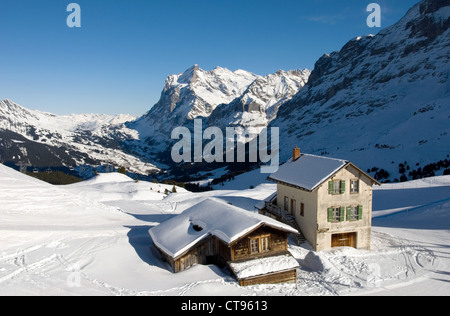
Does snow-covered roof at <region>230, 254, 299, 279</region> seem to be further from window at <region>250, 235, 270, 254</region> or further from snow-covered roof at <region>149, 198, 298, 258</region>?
snow-covered roof at <region>149, 198, 298, 258</region>

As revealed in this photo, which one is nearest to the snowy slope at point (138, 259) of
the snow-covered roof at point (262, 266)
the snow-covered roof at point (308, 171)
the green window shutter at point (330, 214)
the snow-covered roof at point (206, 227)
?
the snow-covered roof at point (262, 266)

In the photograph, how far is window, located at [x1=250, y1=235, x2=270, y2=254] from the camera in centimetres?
2200

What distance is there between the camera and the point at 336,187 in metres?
26.5

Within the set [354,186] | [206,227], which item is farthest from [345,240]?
[206,227]

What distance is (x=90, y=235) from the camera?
26.5 meters

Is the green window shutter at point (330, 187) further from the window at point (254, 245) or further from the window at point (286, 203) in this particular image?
the window at point (254, 245)

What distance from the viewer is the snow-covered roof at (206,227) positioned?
21.1 meters

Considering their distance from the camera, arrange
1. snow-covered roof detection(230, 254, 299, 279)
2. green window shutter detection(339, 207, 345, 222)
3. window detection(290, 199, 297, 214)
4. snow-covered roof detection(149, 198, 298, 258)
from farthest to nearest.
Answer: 1. window detection(290, 199, 297, 214)
2. green window shutter detection(339, 207, 345, 222)
3. snow-covered roof detection(149, 198, 298, 258)
4. snow-covered roof detection(230, 254, 299, 279)

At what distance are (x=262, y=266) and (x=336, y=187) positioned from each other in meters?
10.3

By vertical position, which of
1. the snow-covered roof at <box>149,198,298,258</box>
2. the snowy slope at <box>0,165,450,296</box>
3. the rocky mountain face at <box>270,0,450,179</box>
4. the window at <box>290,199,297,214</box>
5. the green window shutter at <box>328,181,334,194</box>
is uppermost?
the rocky mountain face at <box>270,0,450,179</box>

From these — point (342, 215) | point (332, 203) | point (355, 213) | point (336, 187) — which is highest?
point (336, 187)

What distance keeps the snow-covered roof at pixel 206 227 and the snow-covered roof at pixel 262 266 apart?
73.6 inches

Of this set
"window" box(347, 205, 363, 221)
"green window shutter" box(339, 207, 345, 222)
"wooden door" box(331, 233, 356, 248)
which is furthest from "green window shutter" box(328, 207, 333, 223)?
"wooden door" box(331, 233, 356, 248)

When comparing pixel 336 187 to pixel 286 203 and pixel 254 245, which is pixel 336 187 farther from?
pixel 254 245
